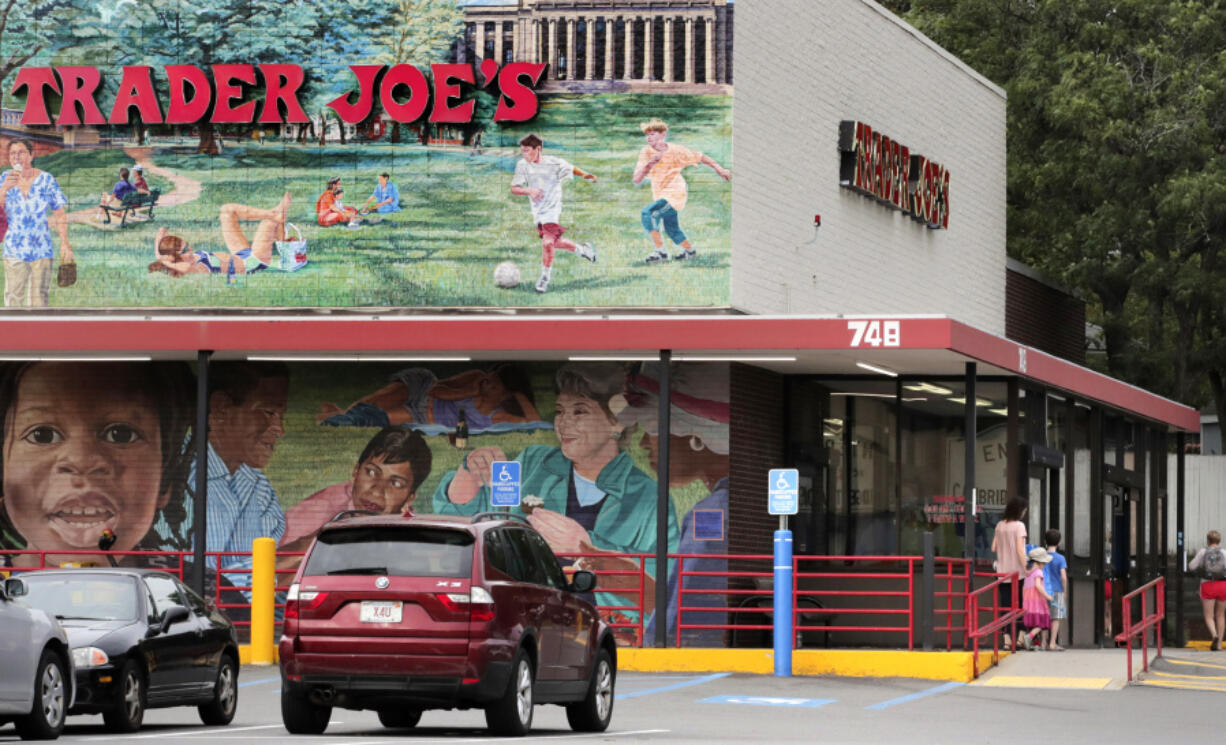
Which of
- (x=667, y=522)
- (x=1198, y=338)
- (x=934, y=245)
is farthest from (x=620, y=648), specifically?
(x=1198, y=338)

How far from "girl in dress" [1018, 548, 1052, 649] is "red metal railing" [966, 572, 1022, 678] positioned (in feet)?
0.68

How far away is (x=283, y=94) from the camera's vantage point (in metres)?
27.3

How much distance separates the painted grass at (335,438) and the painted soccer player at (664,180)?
2.22 meters

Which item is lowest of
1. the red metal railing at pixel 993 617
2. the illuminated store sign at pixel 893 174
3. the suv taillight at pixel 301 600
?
the red metal railing at pixel 993 617

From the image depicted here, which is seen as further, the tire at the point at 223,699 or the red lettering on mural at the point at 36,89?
the red lettering on mural at the point at 36,89

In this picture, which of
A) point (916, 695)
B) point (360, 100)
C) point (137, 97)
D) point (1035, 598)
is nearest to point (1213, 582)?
point (1035, 598)

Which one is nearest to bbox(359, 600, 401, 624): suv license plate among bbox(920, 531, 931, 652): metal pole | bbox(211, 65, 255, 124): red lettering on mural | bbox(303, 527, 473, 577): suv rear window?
bbox(303, 527, 473, 577): suv rear window

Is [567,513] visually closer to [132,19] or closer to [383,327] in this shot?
[383,327]

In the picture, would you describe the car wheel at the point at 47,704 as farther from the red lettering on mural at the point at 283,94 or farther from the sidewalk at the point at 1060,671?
the red lettering on mural at the point at 283,94

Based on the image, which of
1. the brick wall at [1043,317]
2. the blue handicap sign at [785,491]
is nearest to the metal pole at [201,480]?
the blue handicap sign at [785,491]

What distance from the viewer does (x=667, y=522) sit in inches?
982

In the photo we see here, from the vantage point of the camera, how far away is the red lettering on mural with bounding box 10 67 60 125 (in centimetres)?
2783

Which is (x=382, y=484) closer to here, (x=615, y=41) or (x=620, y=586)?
(x=620, y=586)

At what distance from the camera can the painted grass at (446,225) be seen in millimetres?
26328
